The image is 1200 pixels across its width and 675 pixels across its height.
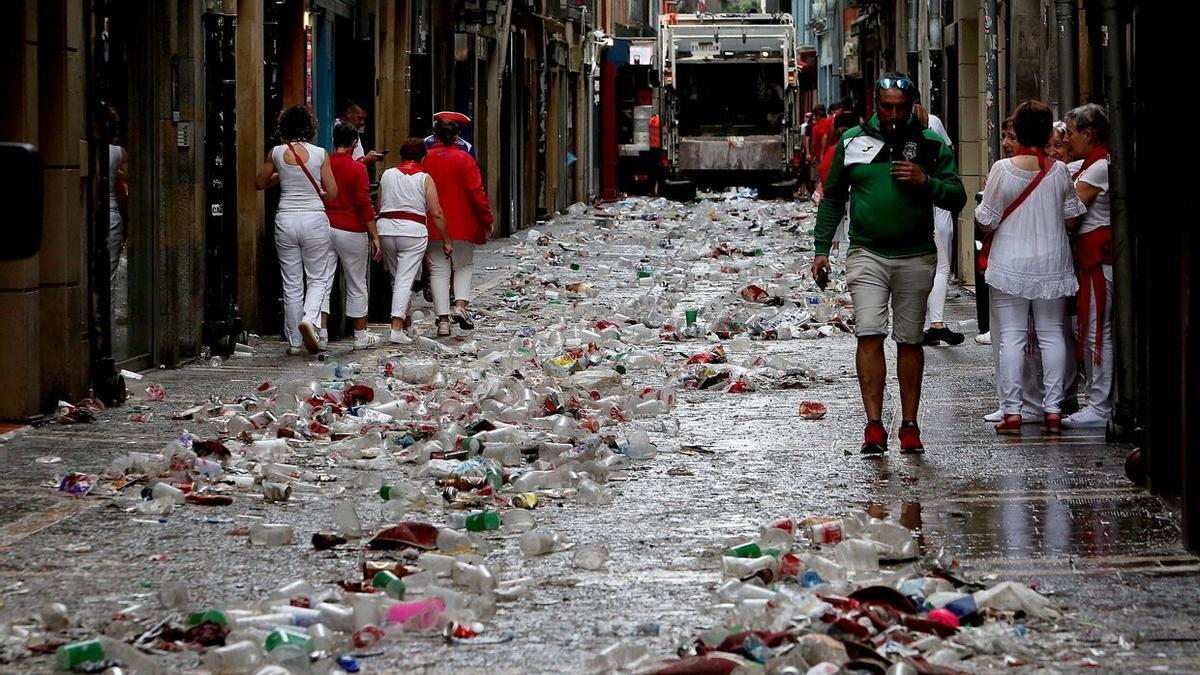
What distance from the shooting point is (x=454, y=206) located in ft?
54.9

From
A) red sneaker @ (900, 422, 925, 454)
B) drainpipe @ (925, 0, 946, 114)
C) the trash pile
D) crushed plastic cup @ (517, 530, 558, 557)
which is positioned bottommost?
the trash pile

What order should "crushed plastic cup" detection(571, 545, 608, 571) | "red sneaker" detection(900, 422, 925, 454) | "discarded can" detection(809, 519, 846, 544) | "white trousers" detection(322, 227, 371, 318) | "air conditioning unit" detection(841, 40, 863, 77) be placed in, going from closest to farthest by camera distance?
"crushed plastic cup" detection(571, 545, 608, 571) < "discarded can" detection(809, 519, 846, 544) < "red sneaker" detection(900, 422, 925, 454) < "white trousers" detection(322, 227, 371, 318) < "air conditioning unit" detection(841, 40, 863, 77)

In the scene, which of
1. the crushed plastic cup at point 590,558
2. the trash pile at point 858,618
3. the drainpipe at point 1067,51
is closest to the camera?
the trash pile at point 858,618

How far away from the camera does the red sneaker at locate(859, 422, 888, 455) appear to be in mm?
9727

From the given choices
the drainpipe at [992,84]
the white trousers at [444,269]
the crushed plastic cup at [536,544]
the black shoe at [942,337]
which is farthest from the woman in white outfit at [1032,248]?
the drainpipe at [992,84]

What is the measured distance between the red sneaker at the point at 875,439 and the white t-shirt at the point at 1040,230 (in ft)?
4.13

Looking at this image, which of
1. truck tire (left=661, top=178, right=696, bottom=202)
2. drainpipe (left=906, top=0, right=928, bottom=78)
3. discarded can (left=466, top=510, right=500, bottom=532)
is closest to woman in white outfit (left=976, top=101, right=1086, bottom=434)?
discarded can (left=466, top=510, right=500, bottom=532)

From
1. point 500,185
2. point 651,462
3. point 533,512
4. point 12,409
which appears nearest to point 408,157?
point 12,409

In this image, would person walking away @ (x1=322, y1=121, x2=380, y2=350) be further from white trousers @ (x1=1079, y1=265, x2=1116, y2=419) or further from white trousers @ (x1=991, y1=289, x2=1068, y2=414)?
white trousers @ (x1=1079, y1=265, x2=1116, y2=419)

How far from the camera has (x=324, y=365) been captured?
1378 cm

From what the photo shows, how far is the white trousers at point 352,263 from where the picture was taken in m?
15.3

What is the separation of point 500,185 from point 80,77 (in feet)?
69.4

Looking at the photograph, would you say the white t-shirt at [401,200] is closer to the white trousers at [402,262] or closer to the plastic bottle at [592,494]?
the white trousers at [402,262]

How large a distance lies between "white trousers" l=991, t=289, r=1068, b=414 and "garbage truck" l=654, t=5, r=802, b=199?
3526cm
